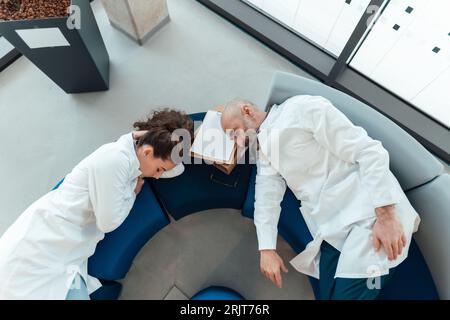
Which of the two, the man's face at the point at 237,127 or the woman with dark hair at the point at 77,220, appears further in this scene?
the man's face at the point at 237,127

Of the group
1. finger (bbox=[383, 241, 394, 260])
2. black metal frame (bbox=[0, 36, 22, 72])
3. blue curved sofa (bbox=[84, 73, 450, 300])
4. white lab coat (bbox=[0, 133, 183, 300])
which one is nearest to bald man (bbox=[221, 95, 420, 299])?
finger (bbox=[383, 241, 394, 260])

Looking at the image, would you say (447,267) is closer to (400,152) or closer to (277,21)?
(400,152)

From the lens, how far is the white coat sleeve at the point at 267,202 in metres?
1.46

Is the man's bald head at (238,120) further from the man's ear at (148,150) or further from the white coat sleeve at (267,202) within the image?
the man's ear at (148,150)

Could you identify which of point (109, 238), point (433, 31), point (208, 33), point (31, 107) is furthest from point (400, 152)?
point (31, 107)

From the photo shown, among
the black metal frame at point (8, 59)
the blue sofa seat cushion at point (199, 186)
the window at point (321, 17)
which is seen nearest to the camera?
the blue sofa seat cushion at point (199, 186)

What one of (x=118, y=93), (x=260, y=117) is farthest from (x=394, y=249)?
(x=118, y=93)

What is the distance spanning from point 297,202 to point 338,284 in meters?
0.48

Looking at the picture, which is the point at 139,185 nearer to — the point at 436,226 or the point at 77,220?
the point at 77,220

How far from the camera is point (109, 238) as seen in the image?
5.17 ft

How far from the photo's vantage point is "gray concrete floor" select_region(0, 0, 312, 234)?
2139 mm

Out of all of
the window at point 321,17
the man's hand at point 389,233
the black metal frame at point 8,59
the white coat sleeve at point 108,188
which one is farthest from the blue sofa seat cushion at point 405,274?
the black metal frame at point 8,59

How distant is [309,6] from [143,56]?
1.40 meters

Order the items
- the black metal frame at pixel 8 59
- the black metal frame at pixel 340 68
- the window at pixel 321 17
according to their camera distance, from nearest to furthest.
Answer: the window at pixel 321 17
the black metal frame at pixel 340 68
the black metal frame at pixel 8 59
